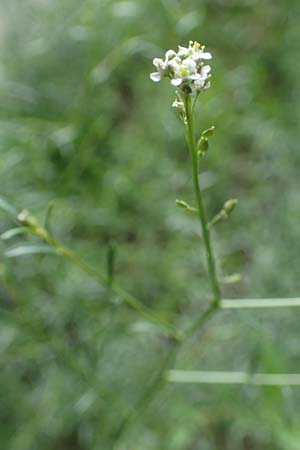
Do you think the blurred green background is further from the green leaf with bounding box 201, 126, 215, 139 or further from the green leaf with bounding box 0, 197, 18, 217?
the green leaf with bounding box 201, 126, 215, 139

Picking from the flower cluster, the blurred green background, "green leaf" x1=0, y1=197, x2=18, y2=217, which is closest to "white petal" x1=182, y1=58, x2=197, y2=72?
the flower cluster

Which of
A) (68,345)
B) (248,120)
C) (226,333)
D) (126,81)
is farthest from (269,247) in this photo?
(126,81)

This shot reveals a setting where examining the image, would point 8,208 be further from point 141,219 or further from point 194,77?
point 141,219

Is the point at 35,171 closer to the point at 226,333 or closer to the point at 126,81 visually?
the point at 126,81

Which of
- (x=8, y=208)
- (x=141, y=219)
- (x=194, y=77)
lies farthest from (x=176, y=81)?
(x=141, y=219)

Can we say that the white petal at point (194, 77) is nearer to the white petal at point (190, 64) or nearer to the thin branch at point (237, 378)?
the white petal at point (190, 64)

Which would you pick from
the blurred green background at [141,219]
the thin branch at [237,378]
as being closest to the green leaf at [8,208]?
the blurred green background at [141,219]
